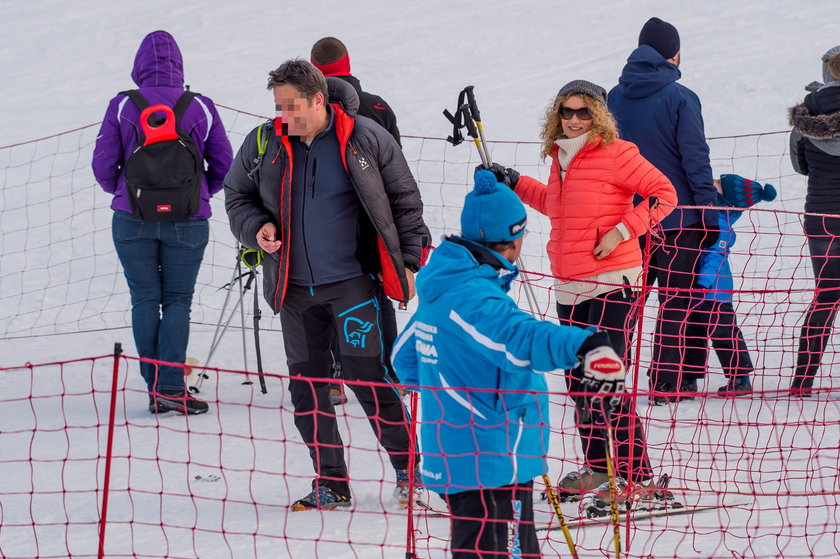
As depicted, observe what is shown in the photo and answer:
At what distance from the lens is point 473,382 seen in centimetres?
315

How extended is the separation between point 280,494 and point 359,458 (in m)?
0.55

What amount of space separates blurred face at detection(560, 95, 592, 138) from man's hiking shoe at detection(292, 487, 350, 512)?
1.77m

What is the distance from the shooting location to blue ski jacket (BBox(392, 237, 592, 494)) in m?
3.06

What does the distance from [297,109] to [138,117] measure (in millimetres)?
1516

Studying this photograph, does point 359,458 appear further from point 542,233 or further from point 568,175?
point 542,233

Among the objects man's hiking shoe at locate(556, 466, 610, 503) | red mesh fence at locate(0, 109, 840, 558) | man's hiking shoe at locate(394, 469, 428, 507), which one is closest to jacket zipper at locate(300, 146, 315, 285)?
red mesh fence at locate(0, 109, 840, 558)

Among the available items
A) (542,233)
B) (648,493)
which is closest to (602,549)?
(648,493)

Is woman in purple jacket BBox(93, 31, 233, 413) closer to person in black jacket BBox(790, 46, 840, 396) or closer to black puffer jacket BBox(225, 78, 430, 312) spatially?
black puffer jacket BBox(225, 78, 430, 312)

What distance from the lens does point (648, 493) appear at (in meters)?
4.30

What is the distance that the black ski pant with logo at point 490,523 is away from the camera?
314 centimetres

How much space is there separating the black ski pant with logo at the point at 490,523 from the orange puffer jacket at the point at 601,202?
161cm

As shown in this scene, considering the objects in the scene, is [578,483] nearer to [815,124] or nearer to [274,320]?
[815,124]

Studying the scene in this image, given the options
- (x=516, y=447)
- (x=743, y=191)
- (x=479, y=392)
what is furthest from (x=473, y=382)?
(x=743, y=191)

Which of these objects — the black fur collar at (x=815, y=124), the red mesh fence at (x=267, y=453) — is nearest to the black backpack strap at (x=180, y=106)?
the red mesh fence at (x=267, y=453)
